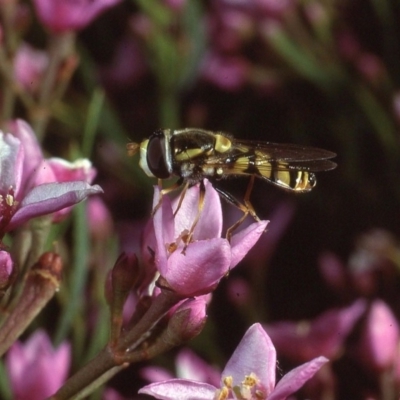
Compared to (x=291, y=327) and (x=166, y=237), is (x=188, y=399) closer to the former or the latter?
(x=166, y=237)

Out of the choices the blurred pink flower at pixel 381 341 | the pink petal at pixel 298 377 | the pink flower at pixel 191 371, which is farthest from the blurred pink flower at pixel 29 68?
the pink petal at pixel 298 377

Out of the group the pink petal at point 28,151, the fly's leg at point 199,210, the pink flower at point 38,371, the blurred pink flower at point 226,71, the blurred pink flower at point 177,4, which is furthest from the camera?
the blurred pink flower at point 226,71

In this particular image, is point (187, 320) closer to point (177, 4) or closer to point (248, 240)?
point (248, 240)

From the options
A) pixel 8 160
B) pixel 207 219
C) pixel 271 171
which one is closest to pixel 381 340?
pixel 271 171

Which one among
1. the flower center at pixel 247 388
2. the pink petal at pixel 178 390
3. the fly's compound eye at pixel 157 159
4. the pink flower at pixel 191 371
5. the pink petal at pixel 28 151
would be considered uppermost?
the fly's compound eye at pixel 157 159

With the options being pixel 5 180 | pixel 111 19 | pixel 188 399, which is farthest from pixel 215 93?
pixel 188 399

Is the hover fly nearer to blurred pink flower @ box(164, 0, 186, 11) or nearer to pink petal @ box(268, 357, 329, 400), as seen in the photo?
pink petal @ box(268, 357, 329, 400)

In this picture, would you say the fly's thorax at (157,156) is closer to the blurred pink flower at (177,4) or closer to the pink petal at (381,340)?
the pink petal at (381,340)
